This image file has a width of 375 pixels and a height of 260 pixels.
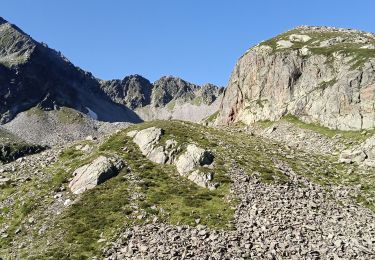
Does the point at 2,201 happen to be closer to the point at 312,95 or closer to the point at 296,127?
the point at 296,127

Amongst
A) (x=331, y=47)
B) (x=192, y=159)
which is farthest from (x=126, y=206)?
(x=331, y=47)

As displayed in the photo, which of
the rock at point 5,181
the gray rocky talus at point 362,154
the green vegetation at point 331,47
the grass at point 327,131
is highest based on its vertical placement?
the green vegetation at point 331,47

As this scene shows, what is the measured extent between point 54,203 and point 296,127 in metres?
43.9

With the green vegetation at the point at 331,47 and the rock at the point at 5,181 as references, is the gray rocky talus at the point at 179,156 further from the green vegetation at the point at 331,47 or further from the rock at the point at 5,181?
the green vegetation at the point at 331,47

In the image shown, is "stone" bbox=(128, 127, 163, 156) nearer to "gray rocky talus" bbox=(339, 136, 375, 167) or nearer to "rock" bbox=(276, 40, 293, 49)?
"gray rocky talus" bbox=(339, 136, 375, 167)

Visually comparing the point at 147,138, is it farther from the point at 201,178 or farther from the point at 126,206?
the point at 126,206

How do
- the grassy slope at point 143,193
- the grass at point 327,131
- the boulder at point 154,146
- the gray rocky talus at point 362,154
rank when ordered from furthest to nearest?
the grass at point 327,131 → the boulder at point 154,146 → the gray rocky talus at point 362,154 → the grassy slope at point 143,193

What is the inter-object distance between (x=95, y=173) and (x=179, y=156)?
10798mm

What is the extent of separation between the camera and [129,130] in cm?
6750

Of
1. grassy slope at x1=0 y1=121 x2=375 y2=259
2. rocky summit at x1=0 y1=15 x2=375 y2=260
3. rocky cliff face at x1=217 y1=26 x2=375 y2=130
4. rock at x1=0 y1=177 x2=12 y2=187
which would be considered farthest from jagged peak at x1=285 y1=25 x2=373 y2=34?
rock at x1=0 y1=177 x2=12 y2=187

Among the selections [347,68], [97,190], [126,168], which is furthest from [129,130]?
[347,68]

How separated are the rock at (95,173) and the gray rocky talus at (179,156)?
18.0 feet

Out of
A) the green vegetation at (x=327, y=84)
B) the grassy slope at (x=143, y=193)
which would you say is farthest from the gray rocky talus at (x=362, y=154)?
the green vegetation at (x=327, y=84)

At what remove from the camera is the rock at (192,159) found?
51438mm
